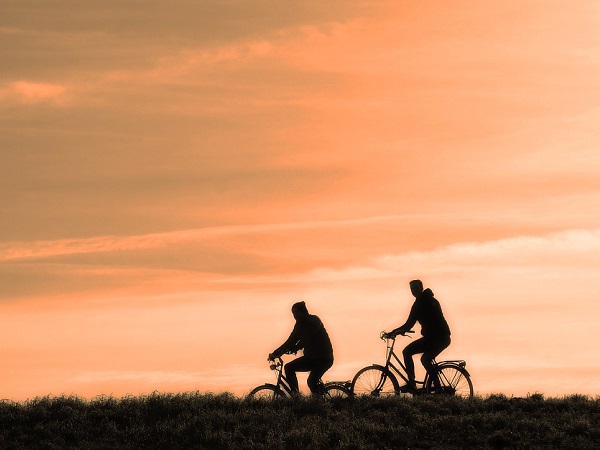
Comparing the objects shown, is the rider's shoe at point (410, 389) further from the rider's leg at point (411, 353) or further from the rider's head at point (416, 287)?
the rider's head at point (416, 287)

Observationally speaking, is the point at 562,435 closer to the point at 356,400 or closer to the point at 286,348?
the point at 356,400

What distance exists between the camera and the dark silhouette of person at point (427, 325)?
2438 centimetres

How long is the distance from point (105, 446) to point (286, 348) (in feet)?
15.9

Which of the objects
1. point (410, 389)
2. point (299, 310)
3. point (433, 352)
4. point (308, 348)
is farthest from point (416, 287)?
point (308, 348)

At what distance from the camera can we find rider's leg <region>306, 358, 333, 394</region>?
2462 centimetres

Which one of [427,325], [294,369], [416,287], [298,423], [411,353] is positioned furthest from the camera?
[294,369]

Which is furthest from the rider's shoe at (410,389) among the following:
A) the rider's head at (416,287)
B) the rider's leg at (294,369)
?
the rider's leg at (294,369)

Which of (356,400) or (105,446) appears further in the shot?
(356,400)

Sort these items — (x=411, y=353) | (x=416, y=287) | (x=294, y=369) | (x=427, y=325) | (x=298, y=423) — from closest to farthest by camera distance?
(x=298, y=423)
(x=427, y=325)
(x=416, y=287)
(x=411, y=353)
(x=294, y=369)

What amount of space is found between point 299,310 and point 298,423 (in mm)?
3064

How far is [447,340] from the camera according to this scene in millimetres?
24453

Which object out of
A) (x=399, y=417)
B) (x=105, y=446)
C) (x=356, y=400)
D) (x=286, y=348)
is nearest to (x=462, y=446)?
(x=399, y=417)

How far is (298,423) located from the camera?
2255 centimetres

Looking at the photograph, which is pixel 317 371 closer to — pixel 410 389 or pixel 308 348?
pixel 308 348
